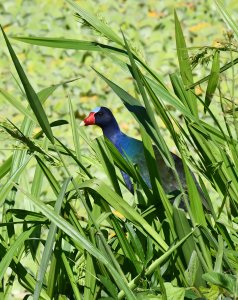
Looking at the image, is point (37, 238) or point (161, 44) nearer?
point (37, 238)

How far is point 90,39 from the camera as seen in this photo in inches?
276

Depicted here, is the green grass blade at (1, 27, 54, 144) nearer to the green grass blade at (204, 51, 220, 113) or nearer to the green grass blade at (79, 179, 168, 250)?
the green grass blade at (79, 179, 168, 250)

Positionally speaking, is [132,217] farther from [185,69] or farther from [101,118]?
[101,118]

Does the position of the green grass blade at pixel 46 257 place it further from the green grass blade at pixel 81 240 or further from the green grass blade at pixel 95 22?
Result: the green grass blade at pixel 95 22

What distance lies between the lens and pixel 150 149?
1.94 meters

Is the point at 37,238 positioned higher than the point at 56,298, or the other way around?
the point at 37,238

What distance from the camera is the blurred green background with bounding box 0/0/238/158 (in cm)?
631

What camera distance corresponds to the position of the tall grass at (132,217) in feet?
5.47

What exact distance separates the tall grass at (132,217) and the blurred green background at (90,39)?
12.6 ft

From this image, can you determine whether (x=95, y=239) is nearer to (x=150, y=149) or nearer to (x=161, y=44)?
(x=150, y=149)

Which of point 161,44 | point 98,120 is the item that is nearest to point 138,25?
point 161,44

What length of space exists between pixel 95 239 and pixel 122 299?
0.45ft

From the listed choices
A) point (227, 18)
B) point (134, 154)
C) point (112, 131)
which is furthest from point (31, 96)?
point (112, 131)

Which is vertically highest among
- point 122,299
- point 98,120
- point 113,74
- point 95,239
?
point 113,74
